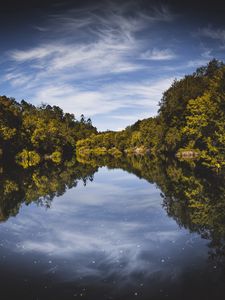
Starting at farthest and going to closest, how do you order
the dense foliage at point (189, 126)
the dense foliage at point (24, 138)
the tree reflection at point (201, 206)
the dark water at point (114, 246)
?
the dense foliage at point (24, 138)
the dense foliage at point (189, 126)
the tree reflection at point (201, 206)
the dark water at point (114, 246)

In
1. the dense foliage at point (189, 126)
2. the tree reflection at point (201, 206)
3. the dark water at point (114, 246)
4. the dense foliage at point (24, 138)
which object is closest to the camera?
the dark water at point (114, 246)

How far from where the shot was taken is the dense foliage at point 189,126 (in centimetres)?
4281

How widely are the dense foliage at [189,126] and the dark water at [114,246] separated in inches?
689

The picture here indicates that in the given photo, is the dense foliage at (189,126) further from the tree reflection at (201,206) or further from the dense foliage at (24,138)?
the dense foliage at (24,138)

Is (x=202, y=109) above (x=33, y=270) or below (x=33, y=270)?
above

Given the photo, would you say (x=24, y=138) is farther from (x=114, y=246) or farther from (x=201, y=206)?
(x=114, y=246)

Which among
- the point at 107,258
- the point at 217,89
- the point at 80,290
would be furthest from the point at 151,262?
the point at 217,89

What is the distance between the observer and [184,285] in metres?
10.1

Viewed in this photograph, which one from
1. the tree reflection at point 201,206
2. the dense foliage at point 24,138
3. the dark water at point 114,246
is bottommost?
the dark water at point 114,246

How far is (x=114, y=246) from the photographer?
14391 millimetres

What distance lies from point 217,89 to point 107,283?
3582 cm

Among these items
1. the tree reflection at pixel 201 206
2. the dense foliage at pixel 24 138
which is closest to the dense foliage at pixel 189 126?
the tree reflection at pixel 201 206

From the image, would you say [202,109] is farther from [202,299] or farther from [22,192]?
[202,299]

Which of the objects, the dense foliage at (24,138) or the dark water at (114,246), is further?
the dense foliage at (24,138)
